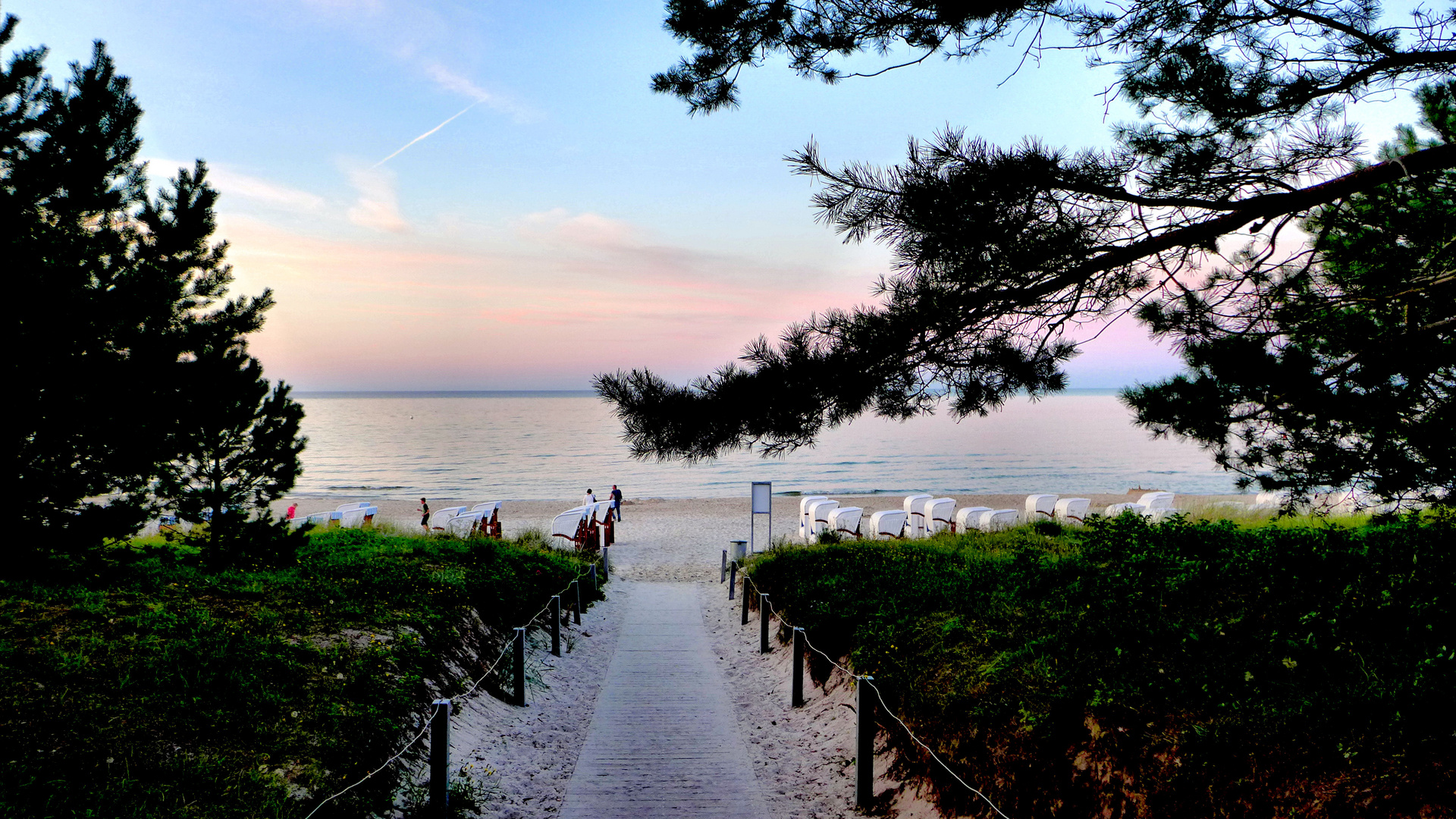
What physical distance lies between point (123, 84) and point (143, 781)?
26.0 feet

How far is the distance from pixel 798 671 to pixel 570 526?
12.7 metres

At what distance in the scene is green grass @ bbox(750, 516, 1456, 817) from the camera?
334 centimetres

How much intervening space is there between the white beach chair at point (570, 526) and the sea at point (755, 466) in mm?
9821

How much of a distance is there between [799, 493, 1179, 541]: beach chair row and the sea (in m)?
4.60

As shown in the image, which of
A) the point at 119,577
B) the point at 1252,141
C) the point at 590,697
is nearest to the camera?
the point at 1252,141

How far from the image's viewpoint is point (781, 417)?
4.72m

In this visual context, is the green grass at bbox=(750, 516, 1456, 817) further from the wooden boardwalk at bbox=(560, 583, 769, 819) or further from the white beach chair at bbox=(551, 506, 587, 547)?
the white beach chair at bbox=(551, 506, 587, 547)

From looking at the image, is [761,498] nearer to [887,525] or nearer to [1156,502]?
[887,525]

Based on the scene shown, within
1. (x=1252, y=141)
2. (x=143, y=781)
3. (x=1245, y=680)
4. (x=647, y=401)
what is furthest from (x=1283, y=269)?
(x=143, y=781)

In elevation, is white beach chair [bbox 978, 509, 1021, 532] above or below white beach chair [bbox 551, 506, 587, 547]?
above

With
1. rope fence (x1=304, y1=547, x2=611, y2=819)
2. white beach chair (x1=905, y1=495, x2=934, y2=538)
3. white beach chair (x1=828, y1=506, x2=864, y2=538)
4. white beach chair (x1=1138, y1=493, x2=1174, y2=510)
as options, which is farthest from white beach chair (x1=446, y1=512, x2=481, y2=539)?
A: white beach chair (x1=1138, y1=493, x2=1174, y2=510)

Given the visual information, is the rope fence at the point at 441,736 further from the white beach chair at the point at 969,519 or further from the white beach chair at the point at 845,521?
the white beach chair at the point at 969,519

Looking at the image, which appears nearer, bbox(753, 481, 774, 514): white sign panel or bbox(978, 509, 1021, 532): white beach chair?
bbox(978, 509, 1021, 532): white beach chair

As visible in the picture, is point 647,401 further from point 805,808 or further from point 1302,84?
point 1302,84
